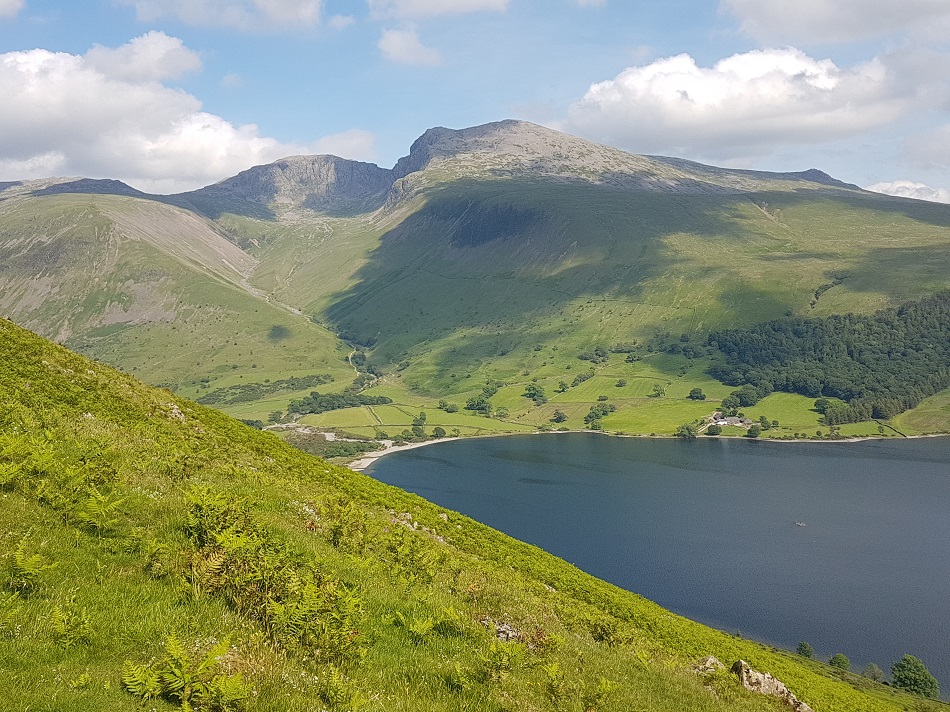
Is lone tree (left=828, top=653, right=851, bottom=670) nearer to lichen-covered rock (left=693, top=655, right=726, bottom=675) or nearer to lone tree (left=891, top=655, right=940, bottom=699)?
lone tree (left=891, top=655, right=940, bottom=699)

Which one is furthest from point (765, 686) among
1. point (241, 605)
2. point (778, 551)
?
point (778, 551)

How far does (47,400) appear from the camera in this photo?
28.4m

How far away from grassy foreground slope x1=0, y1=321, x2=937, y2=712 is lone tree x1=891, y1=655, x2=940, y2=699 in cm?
9954

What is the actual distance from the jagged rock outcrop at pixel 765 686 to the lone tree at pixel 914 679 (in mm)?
93564

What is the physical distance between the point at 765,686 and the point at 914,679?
98.5 m

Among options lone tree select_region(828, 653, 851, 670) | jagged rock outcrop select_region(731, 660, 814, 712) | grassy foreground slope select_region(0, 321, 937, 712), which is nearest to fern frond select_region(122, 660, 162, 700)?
grassy foreground slope select_region(0, 321, 937, 712)

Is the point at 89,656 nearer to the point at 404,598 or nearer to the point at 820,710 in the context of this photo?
the point at 404,598

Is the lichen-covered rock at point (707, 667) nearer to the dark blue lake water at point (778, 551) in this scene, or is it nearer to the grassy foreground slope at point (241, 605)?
the grassy foreground slope at point (241, 605)

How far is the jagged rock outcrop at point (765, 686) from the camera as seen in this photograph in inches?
951

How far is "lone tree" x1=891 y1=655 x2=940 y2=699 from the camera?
306 ft

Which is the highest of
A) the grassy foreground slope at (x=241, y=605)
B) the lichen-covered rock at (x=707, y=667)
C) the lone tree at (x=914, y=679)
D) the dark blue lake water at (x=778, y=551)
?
the grassy foreground slope at (x=241, y=605)

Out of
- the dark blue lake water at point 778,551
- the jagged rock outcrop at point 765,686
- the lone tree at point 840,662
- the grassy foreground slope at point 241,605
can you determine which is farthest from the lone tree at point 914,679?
the grassy foreground slope at point 241,605

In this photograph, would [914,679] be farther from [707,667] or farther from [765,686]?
[707,667]

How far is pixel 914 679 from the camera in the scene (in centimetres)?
9475
